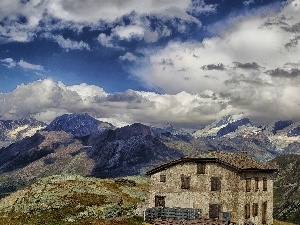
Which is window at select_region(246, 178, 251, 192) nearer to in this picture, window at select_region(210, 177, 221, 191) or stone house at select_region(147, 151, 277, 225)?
stone house at select_region(147, 151, 277, 225)

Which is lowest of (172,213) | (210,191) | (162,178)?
(172,213)

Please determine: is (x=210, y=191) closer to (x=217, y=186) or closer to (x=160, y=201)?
(x=217, y=186)

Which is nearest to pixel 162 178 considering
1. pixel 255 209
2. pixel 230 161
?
pixel 230 161

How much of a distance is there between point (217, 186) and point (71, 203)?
84.4 ft

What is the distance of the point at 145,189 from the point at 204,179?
29976 millimetres

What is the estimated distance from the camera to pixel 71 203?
235ft

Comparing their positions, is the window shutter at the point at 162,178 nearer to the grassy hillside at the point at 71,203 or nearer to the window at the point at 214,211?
the grassy hillside at the point at 71,203

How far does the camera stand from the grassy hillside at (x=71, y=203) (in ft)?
209

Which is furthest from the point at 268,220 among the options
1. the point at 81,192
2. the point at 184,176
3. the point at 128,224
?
the point at 81,192

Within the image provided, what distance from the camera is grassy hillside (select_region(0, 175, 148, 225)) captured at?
209 feet

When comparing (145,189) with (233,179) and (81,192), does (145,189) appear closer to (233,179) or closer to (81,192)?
(81,192)

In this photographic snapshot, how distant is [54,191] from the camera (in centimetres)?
7950

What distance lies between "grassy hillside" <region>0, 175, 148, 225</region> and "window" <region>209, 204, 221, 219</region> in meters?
12.6

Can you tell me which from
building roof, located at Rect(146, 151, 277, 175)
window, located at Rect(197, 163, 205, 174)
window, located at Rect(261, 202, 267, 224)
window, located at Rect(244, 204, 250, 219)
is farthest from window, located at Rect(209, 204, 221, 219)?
window, located at Rect(261, 202, 267, 224)
